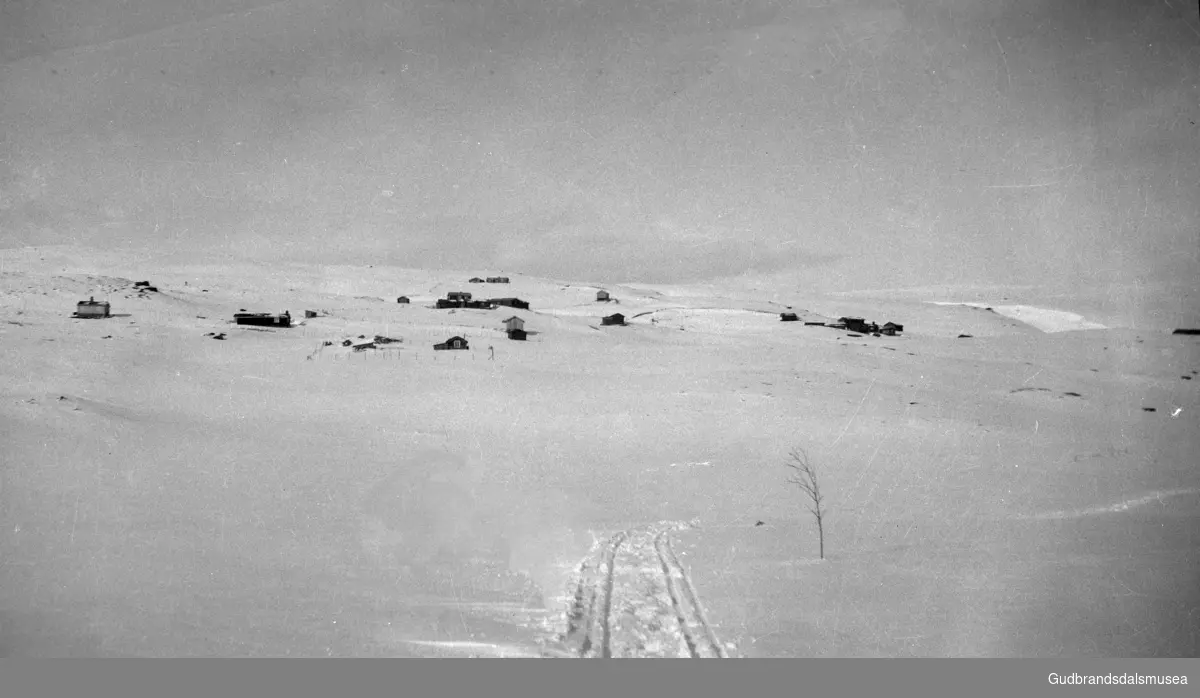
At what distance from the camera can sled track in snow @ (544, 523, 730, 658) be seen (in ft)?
19.8

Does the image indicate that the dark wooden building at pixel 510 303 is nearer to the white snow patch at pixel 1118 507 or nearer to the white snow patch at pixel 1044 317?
the white snow patch at pixel 1044 317

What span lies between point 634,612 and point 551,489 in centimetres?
462

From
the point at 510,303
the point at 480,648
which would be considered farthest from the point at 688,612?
the point at 510,303

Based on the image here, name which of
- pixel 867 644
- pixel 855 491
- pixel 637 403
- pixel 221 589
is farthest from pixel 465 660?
pixel 637 403

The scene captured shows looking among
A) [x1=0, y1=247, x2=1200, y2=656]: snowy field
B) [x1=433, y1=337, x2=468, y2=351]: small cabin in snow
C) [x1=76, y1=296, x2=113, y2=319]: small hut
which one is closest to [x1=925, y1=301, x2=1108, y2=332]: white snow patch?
[x1=0, y1=247, x2=1200, y2=656]: snowy field

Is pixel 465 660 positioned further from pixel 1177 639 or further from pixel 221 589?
pixel 1177 639

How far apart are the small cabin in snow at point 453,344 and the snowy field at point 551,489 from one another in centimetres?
67

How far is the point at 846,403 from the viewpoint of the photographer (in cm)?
1762

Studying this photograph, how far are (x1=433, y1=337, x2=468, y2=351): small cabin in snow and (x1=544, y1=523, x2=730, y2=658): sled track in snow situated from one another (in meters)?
14.4

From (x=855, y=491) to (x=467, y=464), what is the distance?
19.6ft

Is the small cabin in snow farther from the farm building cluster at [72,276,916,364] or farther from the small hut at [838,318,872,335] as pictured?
the small hut at [838,318,872,335]

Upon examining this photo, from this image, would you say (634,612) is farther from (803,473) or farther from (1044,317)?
(1044,317)

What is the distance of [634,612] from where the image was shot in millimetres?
6555

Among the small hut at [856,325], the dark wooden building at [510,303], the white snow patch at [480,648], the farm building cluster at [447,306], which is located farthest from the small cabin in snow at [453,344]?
the white snow patch at [480,648]
